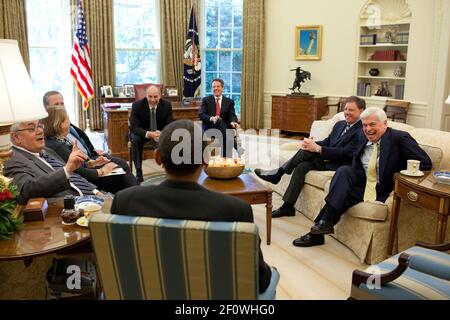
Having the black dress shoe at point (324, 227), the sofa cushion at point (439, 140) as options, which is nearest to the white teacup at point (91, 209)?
the black dress shoe at point (324, 227)

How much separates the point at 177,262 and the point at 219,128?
4667mm

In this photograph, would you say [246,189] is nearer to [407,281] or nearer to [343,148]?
[343,148]

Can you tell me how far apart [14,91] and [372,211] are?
8.12ft

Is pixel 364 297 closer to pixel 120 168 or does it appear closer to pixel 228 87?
pixel 120 168

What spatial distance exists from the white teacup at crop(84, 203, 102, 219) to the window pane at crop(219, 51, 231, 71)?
7528 mm

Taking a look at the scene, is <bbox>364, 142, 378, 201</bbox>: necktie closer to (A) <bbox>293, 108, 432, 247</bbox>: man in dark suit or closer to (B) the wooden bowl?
(A) <bbox>293, 108, 432, 247</bbox>: man in dark suit

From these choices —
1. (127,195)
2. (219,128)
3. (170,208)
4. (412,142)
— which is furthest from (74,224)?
(219,128)

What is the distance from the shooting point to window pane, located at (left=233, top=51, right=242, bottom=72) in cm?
924

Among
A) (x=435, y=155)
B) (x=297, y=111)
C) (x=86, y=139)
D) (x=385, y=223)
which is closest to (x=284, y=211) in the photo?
(x=385, y=223)

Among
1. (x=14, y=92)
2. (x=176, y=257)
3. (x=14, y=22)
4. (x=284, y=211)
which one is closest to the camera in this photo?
(x=176, y=257)

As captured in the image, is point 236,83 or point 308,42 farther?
point 236,83

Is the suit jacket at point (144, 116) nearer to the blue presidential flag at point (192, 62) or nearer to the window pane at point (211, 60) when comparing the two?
the blue presidential flag at point (192, 62)

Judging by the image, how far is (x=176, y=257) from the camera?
1395mm

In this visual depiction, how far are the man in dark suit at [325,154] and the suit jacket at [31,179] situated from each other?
2274 millimetres
